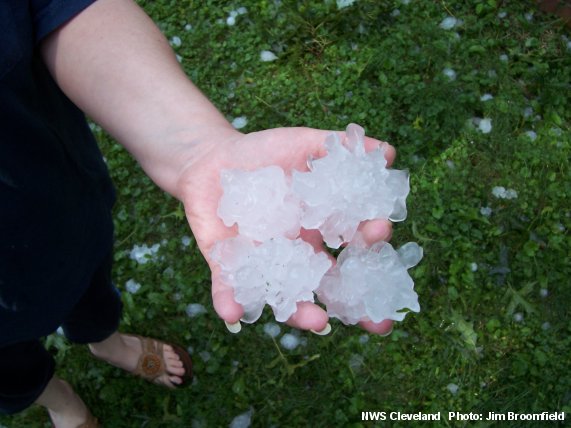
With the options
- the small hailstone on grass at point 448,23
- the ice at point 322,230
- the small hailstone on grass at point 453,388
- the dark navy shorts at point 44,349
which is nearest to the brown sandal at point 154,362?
the dark navy shorts at point 44,349

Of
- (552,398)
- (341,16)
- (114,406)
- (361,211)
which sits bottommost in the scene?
(552,398)

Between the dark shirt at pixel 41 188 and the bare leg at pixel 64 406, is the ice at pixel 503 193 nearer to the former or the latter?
the dark shirt at pixel 41 188

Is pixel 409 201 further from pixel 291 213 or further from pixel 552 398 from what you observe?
pixel 291 213

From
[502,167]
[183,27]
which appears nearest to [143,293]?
[183,27]

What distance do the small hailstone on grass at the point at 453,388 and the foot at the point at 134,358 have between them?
1187 millimetres

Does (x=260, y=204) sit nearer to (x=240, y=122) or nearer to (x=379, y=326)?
(x=379, y=326)

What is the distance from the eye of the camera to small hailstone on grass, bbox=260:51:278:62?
3.33m

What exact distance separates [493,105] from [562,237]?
0.81 metres

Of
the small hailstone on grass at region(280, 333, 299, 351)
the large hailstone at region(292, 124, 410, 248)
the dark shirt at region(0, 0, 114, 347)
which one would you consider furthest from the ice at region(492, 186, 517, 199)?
the dark shirt at region(0, 0, 114, 347)

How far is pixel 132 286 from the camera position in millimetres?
2836

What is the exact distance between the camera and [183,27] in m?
3.50

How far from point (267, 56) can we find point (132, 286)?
1531mm

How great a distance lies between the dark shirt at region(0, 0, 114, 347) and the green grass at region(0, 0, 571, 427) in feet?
3.46

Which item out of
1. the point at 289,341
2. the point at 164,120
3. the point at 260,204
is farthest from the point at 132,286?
the point at 164,120
